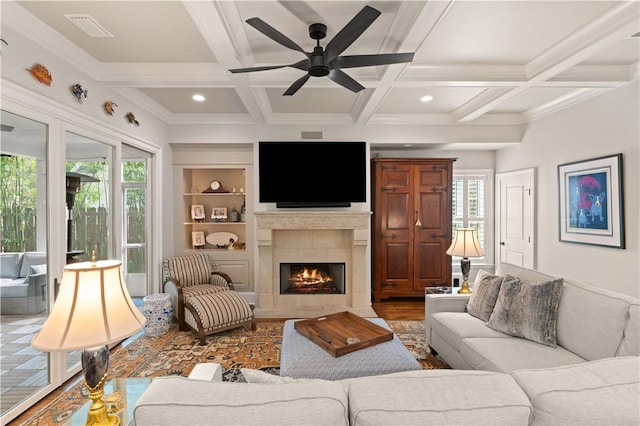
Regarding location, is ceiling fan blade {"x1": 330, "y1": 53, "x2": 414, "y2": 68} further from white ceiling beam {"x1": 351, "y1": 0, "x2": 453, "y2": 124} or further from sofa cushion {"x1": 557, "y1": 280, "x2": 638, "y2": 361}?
sofa cushion {"x1": 557, "y1": 280, "x2": 638, "y2": 361}

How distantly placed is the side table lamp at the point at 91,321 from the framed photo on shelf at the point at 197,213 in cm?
386

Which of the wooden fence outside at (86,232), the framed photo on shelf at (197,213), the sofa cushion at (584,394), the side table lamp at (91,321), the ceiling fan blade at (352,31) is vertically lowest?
the sofa cushion at (584,394)

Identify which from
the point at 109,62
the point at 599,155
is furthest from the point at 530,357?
the point at 109,62

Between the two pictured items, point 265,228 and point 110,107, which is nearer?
point 110,107

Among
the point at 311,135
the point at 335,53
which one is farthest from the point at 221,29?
the point at 311,135

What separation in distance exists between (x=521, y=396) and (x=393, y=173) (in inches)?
163

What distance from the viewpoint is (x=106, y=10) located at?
86.8 inches

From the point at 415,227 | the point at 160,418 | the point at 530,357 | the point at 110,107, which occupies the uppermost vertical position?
the point at 110,107

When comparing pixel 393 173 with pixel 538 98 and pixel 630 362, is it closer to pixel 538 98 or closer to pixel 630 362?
pixel 538 98

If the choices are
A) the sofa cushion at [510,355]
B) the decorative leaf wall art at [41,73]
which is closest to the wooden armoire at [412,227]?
the sofa cushion at [510,355]

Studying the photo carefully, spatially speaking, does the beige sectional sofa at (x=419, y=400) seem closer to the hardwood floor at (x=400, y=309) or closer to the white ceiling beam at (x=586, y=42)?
the white ceiling beam at (x=586, y=42)

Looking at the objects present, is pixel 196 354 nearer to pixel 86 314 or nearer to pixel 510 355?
pixel 86 314

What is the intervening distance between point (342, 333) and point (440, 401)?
5.55 ft

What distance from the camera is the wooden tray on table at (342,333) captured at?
2293mm
